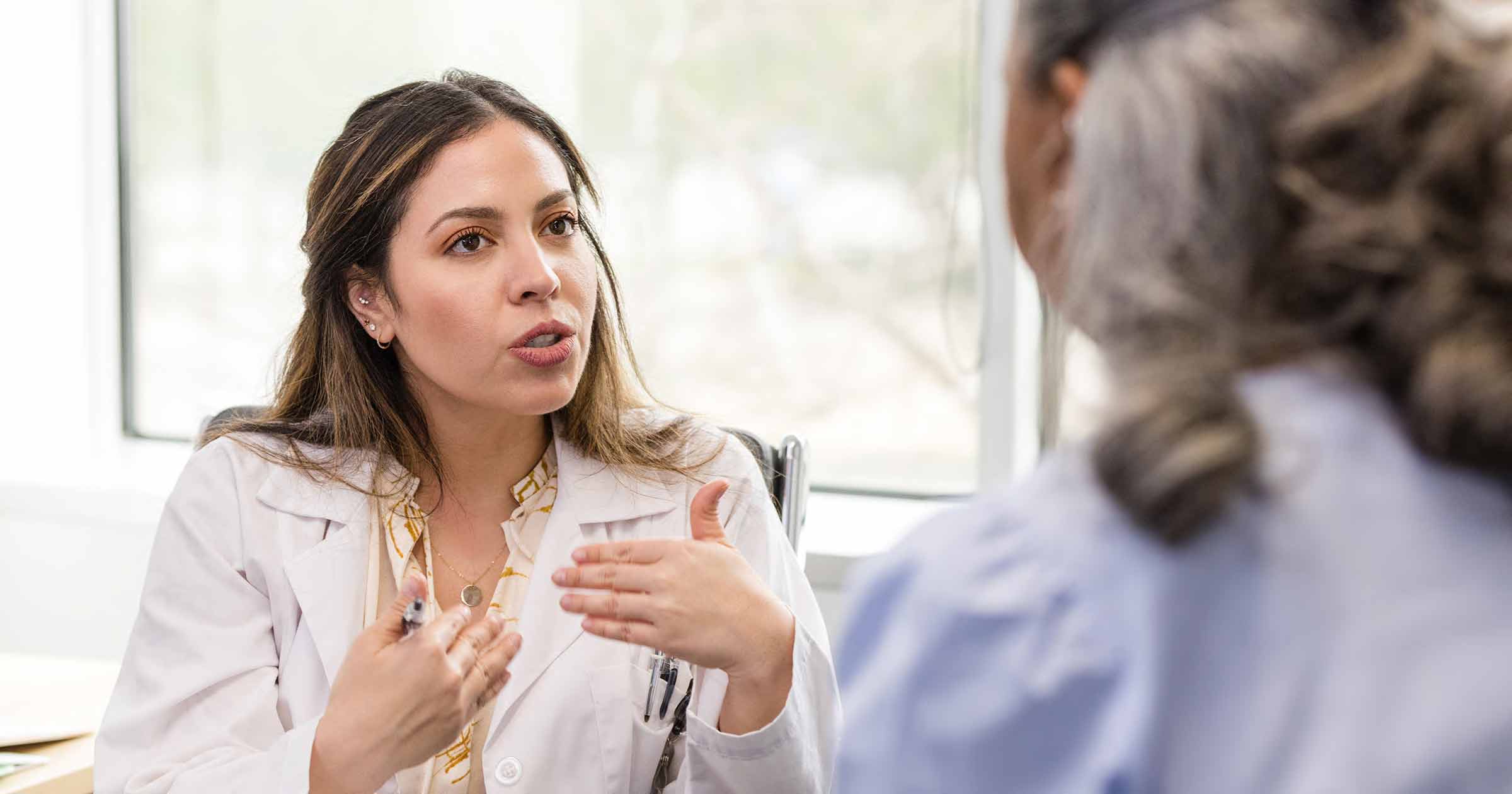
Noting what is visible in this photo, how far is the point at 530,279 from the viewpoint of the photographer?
155cm

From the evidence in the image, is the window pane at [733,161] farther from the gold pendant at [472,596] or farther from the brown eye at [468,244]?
the gold pendant at [472,596]

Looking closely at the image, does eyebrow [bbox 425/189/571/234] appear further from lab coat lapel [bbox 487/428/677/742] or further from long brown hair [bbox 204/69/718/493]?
lab coat lapel [bbox 487/428/677/742]

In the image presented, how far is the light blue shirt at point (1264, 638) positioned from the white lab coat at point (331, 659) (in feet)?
2.62

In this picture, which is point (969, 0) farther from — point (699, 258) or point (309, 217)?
point (309, 217)

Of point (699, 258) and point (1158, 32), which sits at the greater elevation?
point (1158, 32)

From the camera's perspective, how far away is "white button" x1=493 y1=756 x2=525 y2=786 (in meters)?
1.46

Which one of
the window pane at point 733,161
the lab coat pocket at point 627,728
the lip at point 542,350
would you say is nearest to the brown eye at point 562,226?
the lip at point 542,350

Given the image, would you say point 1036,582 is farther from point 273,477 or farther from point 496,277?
point 273,477

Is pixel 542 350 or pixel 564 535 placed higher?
pixel 542 350

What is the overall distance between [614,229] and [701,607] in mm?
1630

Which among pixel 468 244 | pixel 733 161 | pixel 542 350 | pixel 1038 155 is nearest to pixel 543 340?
pixel 542 350

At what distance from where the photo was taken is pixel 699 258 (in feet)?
9.14

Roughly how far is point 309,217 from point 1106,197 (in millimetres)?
1319

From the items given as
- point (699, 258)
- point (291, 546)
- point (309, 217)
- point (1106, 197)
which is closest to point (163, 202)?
point (699, 258)
